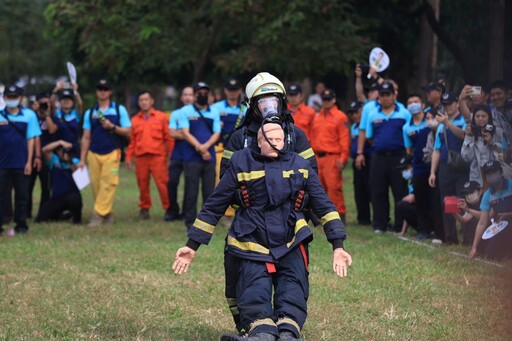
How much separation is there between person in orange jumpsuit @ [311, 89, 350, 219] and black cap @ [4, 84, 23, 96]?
4.63 meters

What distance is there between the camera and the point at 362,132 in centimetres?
1574

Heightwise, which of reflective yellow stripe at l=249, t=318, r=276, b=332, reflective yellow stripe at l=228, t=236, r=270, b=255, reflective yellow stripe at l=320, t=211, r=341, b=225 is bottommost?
reflective yellow stripe at l=249, t=318, r=276, b=332

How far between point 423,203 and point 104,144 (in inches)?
202

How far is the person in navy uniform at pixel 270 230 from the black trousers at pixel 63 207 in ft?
32.4

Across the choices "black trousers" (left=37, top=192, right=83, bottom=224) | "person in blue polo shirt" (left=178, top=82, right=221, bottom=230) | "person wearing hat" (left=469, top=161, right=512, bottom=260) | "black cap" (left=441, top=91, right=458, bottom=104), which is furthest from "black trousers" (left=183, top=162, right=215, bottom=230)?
"person wearing hat" (left=469, top=161, right=512, bottom=260)

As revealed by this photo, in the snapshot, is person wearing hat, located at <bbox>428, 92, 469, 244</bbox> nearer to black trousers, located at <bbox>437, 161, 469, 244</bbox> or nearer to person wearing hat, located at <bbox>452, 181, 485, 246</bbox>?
black trousers, located at <bbox>437, 161, 469, 244</bbox>

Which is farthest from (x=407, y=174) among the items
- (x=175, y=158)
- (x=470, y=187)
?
(x=175, y=158)

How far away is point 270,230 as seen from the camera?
7.15 meters

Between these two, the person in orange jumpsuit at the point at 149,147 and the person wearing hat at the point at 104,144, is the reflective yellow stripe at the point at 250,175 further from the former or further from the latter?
the person in orange jumpsuit at the point at 149,147

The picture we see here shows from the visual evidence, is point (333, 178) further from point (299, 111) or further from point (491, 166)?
point (491, 166)

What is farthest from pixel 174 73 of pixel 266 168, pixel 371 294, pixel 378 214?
pixel 266 168

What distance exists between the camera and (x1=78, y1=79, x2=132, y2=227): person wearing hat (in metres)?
16.1

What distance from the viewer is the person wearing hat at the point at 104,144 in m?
16.1

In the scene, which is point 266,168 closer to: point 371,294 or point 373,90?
point 371,294
